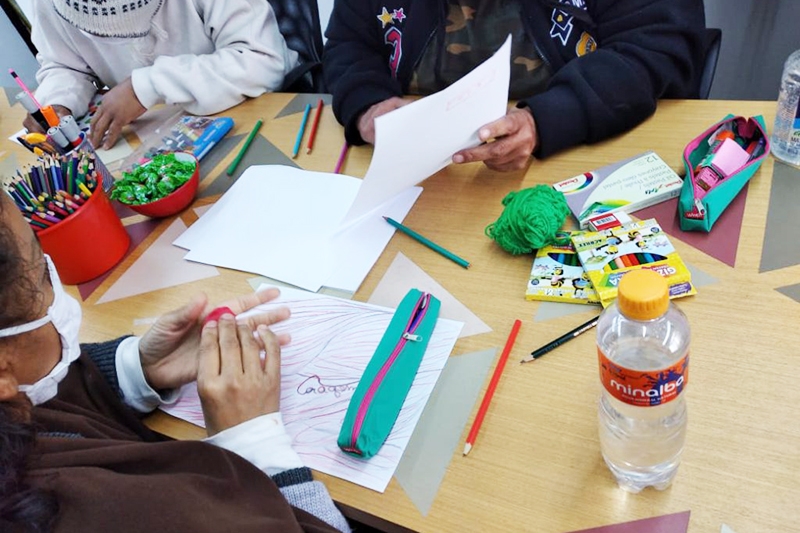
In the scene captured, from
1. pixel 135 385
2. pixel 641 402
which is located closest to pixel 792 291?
pixel 641 402

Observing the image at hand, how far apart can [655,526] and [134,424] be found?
62 centimetres

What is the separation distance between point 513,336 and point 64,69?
4.68 feet

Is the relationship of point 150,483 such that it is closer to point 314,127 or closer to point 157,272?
point 157,272

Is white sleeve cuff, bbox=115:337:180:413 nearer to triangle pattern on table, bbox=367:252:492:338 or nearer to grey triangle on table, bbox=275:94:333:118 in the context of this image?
triangle pattern on table, bbox=367:252:492:338

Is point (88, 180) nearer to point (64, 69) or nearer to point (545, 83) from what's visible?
point (64, 69)

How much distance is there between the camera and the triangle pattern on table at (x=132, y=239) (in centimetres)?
99

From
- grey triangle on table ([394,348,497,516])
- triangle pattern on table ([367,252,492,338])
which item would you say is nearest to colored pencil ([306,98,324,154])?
triangle pattern on table ([367,252,492,338])

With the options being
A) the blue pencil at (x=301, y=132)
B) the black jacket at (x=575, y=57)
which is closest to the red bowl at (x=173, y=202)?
the blue pencil at (x=301, y=132)

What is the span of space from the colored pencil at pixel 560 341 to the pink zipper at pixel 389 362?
0.46 feet

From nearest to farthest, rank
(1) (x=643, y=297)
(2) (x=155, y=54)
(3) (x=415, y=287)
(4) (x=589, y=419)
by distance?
(1) (x=643, y=297) < (4) (x=589, y=419) < (3) (x=415, y=287) < (2) (x=155, y=54)

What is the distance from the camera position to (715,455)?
0.58 meters

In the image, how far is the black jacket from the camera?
99 cm

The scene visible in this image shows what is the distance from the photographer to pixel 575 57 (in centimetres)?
114

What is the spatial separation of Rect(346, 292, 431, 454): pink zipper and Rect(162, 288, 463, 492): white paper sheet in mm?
27
